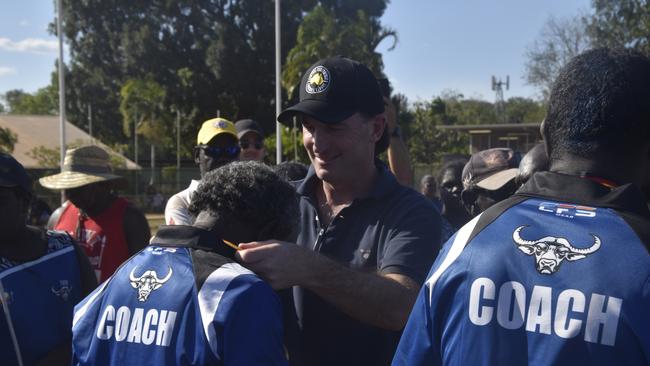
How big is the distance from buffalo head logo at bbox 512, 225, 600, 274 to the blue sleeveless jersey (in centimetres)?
217

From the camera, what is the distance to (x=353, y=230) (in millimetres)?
2557

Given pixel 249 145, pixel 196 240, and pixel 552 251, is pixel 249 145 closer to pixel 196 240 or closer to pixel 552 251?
pixel 196 240

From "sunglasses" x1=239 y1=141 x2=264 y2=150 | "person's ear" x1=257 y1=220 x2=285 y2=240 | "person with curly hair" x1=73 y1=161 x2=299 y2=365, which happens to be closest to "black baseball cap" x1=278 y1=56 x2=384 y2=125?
"person with curly hair" x1=73 y1=161 x2=299 y2=365

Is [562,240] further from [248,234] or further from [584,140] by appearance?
[248,234]

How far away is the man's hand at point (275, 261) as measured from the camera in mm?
2018

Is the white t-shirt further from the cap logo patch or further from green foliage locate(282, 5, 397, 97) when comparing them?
green foliage locate(282, 5, 397, 97)

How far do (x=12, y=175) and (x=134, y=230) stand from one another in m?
1.62

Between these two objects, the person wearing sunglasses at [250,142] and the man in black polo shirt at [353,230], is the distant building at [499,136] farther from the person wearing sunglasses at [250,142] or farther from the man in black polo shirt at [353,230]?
the man in black polo shirt at [353,230]

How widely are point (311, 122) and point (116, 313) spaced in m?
1.02

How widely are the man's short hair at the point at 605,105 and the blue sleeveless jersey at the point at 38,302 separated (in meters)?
2.26

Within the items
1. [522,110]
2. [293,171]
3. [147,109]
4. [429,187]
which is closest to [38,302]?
[293,171]

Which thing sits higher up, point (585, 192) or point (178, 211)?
point (585, 192)

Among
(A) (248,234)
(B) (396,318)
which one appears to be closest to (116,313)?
(A) (248,234)

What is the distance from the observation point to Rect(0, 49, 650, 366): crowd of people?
1.50m
